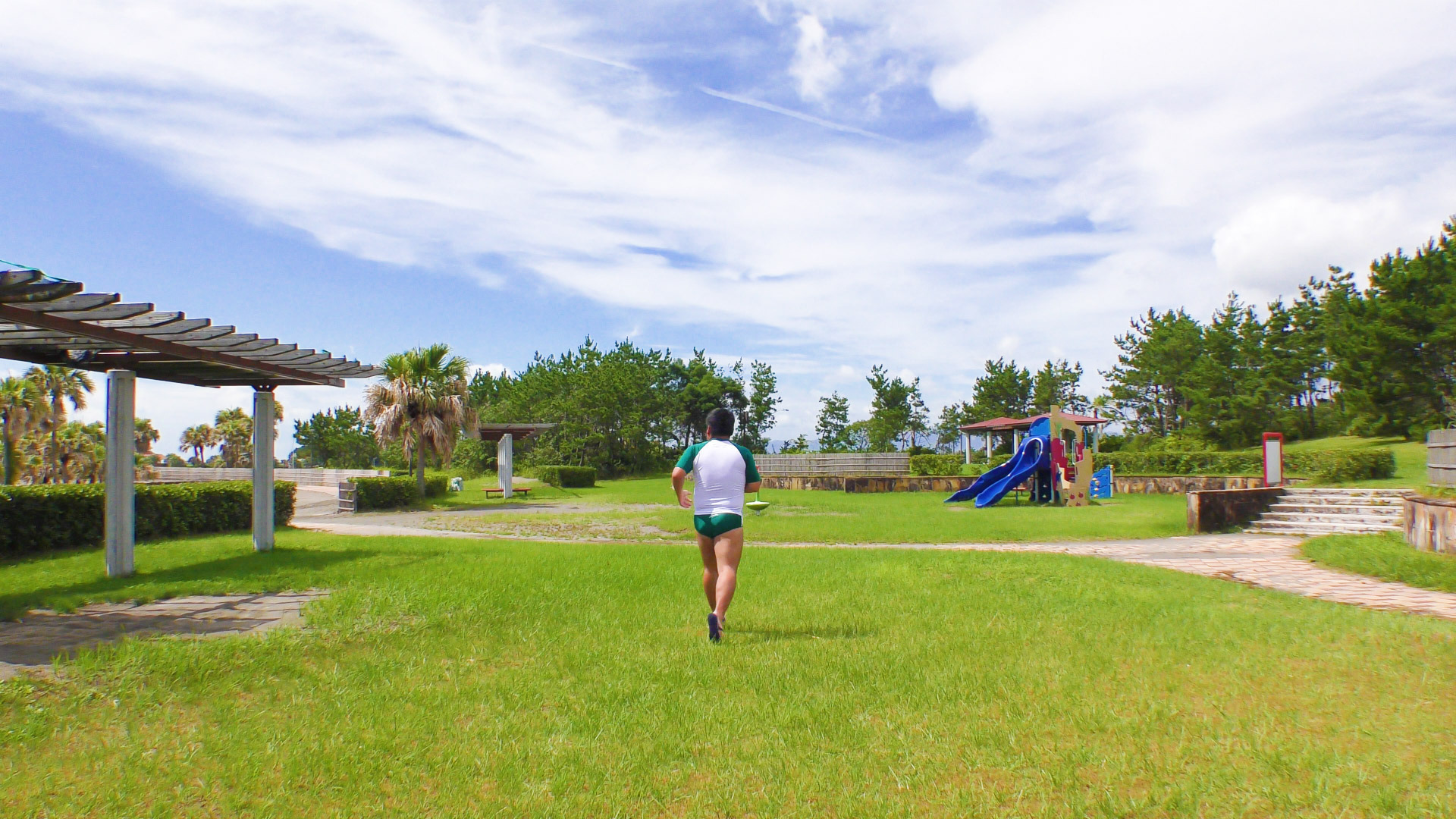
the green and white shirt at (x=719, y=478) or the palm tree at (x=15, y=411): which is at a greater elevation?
the palm tree at (x=15, y=411)

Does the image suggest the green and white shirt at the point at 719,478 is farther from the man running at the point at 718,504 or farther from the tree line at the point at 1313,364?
the tree line at the point at 1313,364

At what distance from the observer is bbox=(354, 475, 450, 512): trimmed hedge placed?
944 inches

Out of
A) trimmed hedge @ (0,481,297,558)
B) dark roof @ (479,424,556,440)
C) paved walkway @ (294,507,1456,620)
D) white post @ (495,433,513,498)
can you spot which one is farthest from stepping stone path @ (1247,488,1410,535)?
dark roof @ (479,424,556,440)

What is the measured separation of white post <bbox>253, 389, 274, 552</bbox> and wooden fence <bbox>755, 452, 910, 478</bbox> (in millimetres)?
29284

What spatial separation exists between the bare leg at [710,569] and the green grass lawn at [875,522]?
28.5 feet

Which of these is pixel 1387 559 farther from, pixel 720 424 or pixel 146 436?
pixel 146 436

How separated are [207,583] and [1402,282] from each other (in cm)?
4380

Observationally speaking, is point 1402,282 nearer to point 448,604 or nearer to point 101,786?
point 448,604

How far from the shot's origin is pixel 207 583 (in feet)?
28.8

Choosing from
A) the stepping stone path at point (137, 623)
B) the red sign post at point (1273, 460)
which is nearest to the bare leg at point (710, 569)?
the stepping stone path at point (137, 623)

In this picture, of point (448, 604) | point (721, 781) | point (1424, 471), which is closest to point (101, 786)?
point (721, 781)

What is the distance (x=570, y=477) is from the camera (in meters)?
39.3

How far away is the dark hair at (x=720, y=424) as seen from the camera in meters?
6.34

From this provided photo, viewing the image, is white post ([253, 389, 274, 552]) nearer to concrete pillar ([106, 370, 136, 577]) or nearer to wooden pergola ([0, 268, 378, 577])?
wooden pergola ([0, 268, 378, 577])
